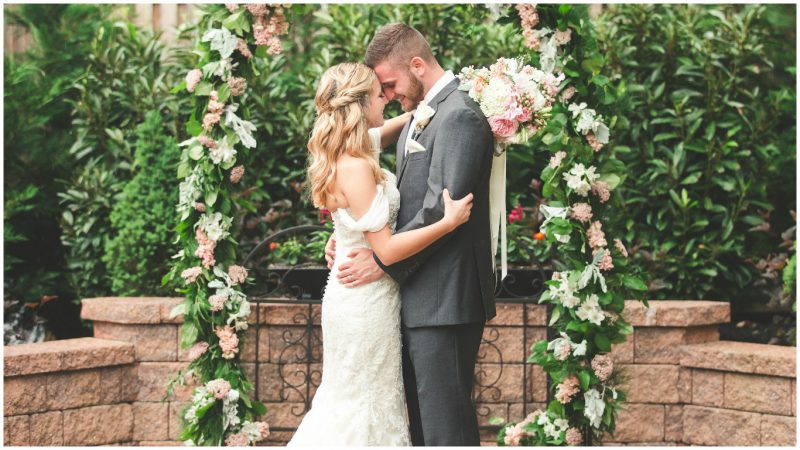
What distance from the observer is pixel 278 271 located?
5.19 metres

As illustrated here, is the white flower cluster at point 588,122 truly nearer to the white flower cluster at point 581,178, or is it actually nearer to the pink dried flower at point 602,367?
the white flower cluster at point 581,178

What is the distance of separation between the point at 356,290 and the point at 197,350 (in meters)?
1.37

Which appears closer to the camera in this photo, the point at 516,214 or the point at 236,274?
the point at 236,274

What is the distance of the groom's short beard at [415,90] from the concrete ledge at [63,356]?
2380 millimetres

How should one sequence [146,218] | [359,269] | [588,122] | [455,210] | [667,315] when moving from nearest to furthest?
[455,210] < [359,269] < [588,122] < [667,315] < [146,218]

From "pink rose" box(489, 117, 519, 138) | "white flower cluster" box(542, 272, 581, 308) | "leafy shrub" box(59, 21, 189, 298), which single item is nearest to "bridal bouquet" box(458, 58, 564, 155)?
"pink rose" box(489, 117, 519, 138)

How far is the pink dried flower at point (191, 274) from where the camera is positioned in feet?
14.2

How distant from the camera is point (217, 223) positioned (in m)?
4.35

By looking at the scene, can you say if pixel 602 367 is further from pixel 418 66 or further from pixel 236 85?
pixel 236 85

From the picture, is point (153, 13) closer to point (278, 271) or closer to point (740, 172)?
point (278, 271)

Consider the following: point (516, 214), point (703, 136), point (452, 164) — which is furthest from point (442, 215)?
point (703, 136)

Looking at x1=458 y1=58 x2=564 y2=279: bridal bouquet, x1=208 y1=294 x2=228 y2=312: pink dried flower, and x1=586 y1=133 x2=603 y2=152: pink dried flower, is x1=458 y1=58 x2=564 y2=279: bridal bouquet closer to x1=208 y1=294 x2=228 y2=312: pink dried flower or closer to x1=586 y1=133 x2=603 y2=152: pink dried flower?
x1=586 y1=133 x2=603 y2=152: pink dried flower

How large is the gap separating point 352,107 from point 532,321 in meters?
2.10

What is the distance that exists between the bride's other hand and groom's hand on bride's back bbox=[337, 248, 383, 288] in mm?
377
